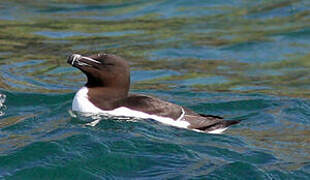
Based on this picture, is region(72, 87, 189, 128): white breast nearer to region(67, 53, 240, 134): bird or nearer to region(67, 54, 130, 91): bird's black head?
region(67, 53, 240, 134): bird

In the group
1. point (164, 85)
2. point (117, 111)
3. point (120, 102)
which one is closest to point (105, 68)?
point (120, 102)

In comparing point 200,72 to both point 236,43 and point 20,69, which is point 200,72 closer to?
point 236,43

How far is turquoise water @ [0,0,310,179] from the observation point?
7656 mm

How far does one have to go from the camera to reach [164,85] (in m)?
12.2

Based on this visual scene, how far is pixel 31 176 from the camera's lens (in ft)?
23.9

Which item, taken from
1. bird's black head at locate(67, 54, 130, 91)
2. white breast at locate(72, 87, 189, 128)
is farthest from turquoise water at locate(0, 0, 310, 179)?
bird's black head at locate(67, 54, 130, 91)

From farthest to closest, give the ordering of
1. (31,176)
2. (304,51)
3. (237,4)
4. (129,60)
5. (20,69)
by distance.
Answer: (237,4) → (304,51) → (129,60) → (20,69) → (31,176)

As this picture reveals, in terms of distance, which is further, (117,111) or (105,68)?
(105,68)

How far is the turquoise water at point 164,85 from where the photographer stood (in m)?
7.66

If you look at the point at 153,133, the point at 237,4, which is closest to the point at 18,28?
the point at 237,4

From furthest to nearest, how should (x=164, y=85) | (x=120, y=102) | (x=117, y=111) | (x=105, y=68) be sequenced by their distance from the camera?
(x=164, y=85), (x=105, y=68), (x=120, y=102), (x=117, y=111)

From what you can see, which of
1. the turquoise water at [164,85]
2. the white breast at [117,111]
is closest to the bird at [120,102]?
the white breast at [117,111]

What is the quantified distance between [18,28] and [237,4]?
201 inches

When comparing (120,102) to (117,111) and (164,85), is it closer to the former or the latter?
(117,111)
